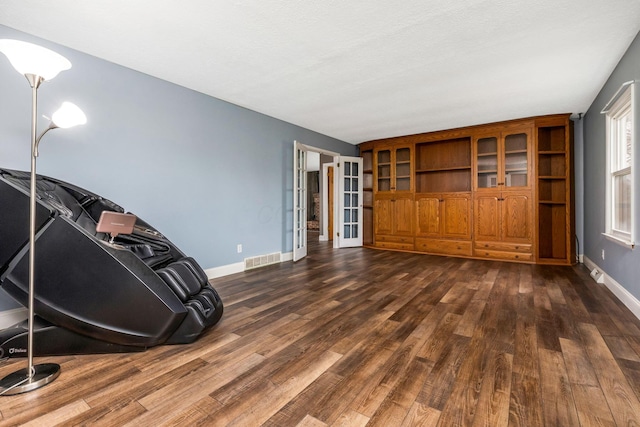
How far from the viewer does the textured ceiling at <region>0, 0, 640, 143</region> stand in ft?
6.68

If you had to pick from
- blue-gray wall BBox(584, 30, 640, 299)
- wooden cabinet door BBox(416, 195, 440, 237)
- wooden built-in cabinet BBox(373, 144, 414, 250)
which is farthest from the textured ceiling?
wooden built-in cabinet BBox(373, 144, 414, 250)

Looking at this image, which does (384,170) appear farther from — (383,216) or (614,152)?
(614,152)

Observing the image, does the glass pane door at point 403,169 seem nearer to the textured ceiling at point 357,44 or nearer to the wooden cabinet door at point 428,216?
the wooden cabinet door at point 428,216

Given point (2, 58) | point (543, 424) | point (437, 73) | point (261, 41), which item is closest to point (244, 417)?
point (543, 424)

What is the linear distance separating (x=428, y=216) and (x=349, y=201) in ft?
5.49

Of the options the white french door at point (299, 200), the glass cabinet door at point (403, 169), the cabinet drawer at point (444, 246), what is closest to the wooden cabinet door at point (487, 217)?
the cabinet drawer at point (444, 246)

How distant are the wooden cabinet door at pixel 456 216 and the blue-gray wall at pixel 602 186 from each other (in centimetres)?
158

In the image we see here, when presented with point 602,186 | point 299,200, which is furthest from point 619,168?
point 299,200

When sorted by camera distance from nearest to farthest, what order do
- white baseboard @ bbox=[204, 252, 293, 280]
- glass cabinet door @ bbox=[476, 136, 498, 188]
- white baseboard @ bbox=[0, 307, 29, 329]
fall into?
white baseboard @ bbox=[0, 307, 29, 329] → white baseboard @ bbox=[204, 252, 293, 280] → glass cabinet door @ bbox=[476, 136, 498, 188]

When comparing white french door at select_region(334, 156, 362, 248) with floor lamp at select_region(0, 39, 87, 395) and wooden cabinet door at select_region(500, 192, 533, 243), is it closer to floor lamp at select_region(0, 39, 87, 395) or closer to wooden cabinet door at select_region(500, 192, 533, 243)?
wooden cabinet door at select_region(500, 192, 533, 243)

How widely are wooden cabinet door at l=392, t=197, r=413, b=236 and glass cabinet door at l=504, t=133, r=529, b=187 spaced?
1.67 m

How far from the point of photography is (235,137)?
3984mm

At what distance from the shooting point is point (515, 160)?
485cm

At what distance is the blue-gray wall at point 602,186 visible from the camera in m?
2.46
